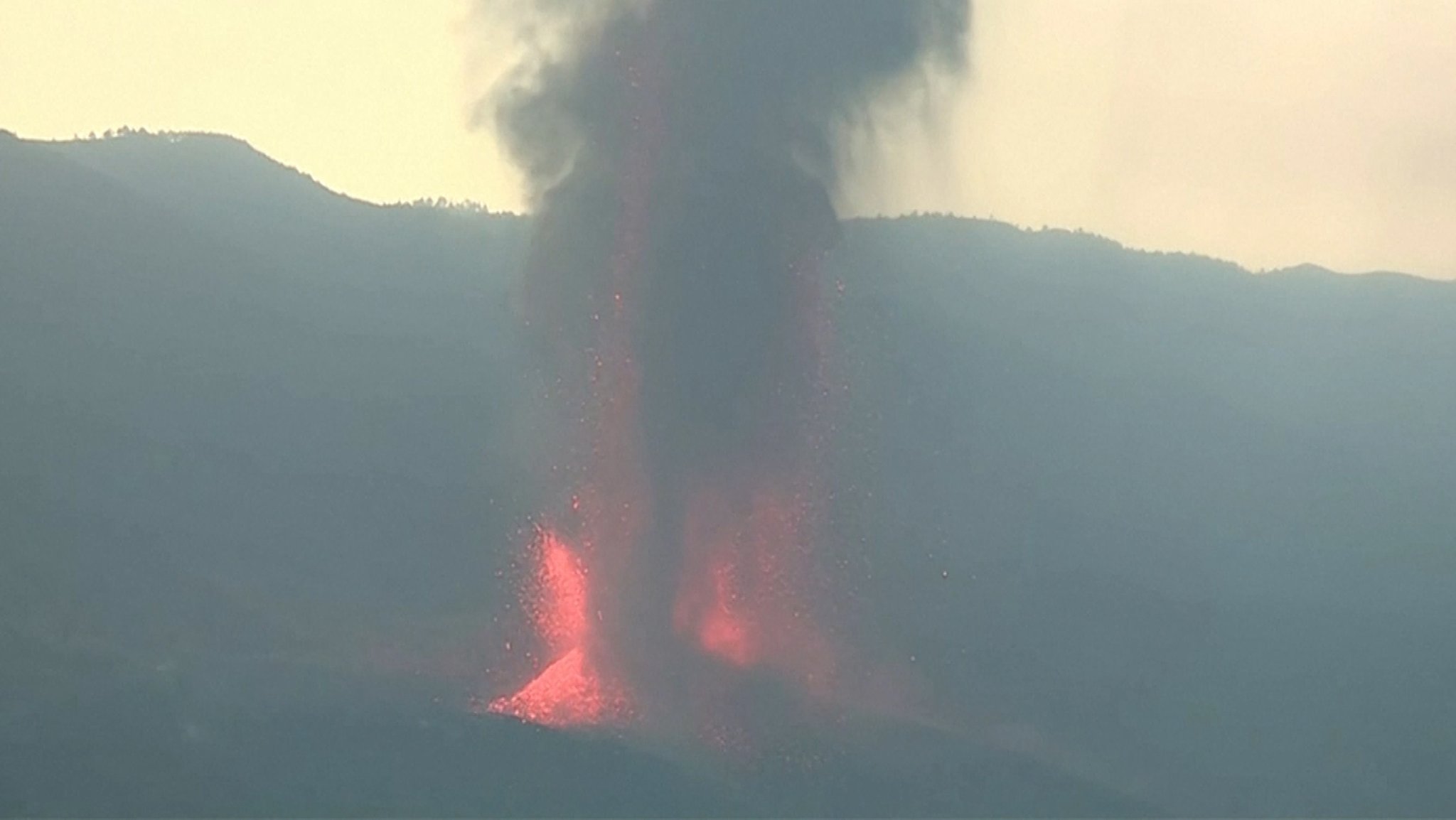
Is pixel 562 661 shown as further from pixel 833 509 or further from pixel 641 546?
pixel 833 509

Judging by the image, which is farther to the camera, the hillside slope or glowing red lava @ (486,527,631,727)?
the hillside slope

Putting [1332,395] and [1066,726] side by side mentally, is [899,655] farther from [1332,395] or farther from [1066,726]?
[1332,395]

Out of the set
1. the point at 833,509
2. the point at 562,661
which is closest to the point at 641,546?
the point at 562,661

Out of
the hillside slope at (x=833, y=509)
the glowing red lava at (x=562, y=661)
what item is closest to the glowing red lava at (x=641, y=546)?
the glowing red lava at (x=562, y=661)

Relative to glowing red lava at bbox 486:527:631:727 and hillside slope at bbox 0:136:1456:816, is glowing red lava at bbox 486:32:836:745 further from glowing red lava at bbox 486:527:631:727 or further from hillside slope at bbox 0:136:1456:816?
hillside slope at bbox 0:136:1456:816

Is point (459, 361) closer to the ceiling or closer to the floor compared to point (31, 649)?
closer to the ceiling

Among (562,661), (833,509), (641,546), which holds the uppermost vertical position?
(833,509)

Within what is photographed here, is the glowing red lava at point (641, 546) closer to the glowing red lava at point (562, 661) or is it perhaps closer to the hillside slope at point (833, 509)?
the glowing red lava at point (562, 661)

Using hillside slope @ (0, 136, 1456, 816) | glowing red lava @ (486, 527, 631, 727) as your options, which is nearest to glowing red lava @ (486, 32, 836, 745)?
glowing red lava @ (486, 527, 631, 727)

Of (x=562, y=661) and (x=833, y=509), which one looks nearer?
(x=562, y=661)

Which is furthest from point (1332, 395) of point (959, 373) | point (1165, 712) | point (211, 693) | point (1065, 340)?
point (211, 693)

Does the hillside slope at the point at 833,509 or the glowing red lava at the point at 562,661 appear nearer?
the glowing red lava at the point at 562,661
